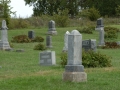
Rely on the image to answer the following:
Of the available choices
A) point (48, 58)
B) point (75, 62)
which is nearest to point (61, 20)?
point (48, 58)

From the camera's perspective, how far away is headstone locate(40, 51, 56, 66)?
19602mm

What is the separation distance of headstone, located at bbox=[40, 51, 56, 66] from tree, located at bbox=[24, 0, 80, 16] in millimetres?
56199

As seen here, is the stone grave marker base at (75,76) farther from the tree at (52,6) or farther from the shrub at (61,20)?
the tree at (52,6)

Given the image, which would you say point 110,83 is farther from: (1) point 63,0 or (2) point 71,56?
(1) point 63,0

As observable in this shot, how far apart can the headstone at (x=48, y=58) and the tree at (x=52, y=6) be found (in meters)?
56.2

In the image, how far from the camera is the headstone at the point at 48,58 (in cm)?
1960

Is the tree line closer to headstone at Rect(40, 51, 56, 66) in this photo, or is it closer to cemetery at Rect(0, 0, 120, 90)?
cemetery at Rect(0, 0, 120, 90)

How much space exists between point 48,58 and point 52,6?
60350 millimetres

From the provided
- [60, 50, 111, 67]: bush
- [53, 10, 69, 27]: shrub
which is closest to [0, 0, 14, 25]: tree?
[53, 10, 69, 27]: shrub

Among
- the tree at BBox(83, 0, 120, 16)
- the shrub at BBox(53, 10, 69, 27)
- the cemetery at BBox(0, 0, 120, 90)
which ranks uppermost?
the tree at BBox(83, 0, 120, 16)

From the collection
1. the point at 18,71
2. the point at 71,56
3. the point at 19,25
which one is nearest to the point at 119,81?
the point at 71,56

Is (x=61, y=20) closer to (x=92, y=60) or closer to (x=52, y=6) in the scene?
(x=52, y=6)

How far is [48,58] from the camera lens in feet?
64.4

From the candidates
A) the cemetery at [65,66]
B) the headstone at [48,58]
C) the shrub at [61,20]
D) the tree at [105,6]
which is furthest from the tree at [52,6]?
the headstone at [48,58]
